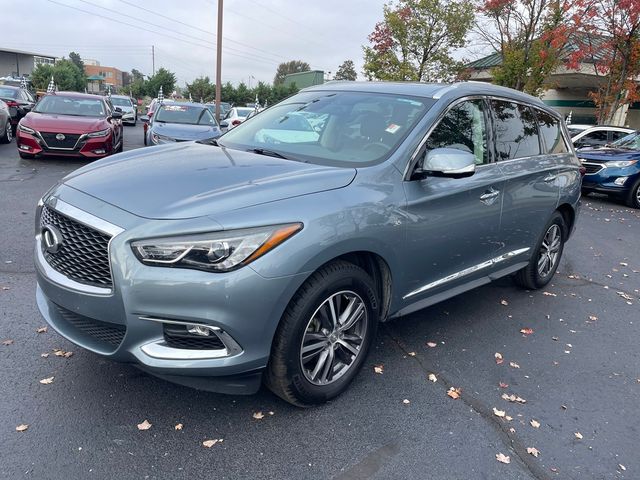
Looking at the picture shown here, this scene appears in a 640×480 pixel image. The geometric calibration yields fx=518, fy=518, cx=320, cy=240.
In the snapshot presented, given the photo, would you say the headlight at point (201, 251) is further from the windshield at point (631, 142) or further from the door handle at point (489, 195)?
the windshield at point (631, 142)

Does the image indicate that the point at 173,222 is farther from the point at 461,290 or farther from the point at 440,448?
the point at 461,290

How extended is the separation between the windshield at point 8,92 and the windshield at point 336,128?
53.2ft

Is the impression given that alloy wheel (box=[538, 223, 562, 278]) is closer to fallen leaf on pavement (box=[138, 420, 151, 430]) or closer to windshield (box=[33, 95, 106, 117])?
fallen leaf on pavement (box=[138, 420, 151, 430])

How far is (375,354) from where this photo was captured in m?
3.71

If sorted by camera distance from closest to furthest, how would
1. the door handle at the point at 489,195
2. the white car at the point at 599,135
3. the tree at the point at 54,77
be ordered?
1. the door handle at the point at 489,195
2. the white car at the point at 599,135
3. the tree at the point at 54,77

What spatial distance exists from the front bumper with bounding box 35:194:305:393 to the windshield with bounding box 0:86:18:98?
17.5m

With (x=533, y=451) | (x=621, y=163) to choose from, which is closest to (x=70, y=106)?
(x=533, y=451)

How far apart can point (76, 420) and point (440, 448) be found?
1.93 m

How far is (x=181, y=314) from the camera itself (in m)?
2.39

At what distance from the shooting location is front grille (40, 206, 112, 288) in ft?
8.22

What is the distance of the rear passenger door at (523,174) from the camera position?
13.7ft

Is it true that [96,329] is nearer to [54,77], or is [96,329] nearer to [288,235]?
[288,235]

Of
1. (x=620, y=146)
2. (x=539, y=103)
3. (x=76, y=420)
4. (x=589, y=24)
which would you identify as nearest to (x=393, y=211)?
(x=76, y=420)

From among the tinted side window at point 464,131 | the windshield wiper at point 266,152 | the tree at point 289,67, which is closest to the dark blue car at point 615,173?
the tinted side window at point 464,131
